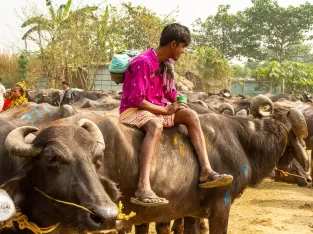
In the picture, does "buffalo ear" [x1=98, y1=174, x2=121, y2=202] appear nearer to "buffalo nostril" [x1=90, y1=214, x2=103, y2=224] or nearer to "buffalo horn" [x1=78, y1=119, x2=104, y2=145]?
"buffalo horn" [x1=78, y1=119, x2=104, y2=145]

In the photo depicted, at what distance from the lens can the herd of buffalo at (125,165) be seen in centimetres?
296

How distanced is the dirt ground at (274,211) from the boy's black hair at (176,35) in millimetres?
3008

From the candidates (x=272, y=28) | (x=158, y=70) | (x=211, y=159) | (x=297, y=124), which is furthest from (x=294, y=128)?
(x=272, y=28)

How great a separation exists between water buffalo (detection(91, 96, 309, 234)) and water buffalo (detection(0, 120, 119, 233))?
63 cm

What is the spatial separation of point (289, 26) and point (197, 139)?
46.2 meters

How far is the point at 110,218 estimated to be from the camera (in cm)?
275

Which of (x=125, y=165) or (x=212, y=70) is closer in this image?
(x=125, y=165)

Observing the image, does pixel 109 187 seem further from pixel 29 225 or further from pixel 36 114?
pixel 36 114

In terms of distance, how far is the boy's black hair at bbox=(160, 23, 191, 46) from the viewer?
4.19 m

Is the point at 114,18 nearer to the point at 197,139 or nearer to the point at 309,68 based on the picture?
the point at 309,68

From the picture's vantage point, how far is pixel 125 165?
12.6 feet

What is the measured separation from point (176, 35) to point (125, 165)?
1.24m

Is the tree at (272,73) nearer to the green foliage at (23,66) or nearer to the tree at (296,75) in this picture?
the tree at (296,75)

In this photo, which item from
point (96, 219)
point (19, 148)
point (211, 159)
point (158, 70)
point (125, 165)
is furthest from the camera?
point (211, 159)
